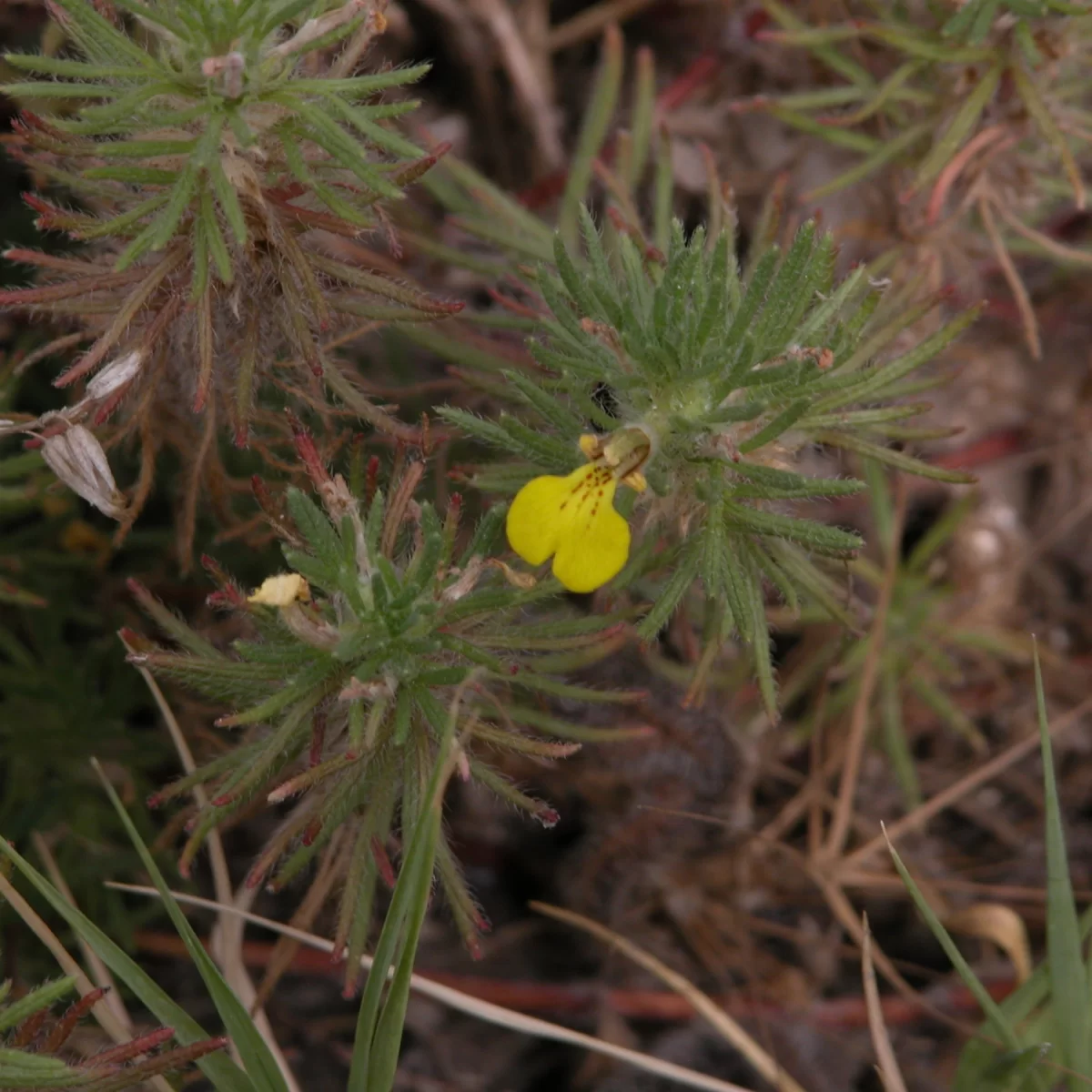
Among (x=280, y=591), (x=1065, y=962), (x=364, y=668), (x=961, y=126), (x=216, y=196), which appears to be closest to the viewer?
(x=280, y=591)

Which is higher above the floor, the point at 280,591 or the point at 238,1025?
the point at 280,591

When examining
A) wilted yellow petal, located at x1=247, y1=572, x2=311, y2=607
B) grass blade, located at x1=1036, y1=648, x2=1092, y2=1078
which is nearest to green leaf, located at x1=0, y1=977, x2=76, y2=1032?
wilted yellow petal, located at x1=247, y1=572, x2=311, y2=607

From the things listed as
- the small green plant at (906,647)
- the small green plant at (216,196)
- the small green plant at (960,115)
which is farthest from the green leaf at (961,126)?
the small green plant at (216,196)

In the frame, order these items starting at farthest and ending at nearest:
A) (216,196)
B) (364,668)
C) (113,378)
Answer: (113,378) < (216,196) < (364,668)

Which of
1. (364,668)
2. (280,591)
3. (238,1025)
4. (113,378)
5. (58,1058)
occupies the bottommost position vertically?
(238,1025)

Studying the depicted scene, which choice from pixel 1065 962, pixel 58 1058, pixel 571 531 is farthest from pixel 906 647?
pixel 58 1058

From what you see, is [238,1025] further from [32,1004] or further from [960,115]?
[960,115]

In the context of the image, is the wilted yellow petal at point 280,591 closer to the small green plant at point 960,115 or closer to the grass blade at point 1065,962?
the grass blade at point 1065,962
